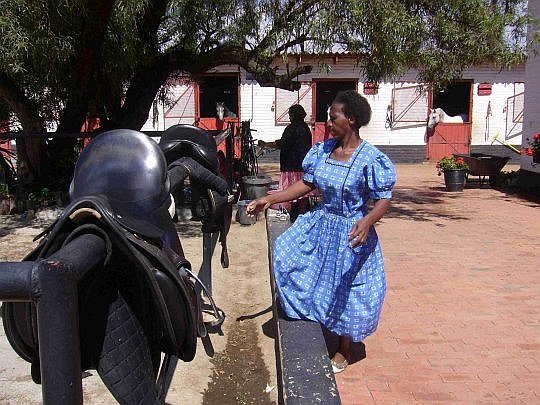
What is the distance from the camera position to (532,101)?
1277 centimetres

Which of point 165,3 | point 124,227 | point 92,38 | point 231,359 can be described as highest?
point 165,3

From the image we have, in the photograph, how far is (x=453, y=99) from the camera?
21.4 m

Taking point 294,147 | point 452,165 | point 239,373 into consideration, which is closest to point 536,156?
point 452,165

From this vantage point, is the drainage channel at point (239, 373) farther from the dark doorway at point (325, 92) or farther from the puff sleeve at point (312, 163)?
the dark doorway at point (325, 92)

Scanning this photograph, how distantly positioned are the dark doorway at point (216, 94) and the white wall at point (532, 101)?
9919 millimetres

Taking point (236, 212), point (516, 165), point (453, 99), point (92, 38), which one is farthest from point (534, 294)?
point (453, 99)

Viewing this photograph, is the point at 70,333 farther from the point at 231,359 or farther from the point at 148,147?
the point at 231,359

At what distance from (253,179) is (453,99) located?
46.8 feet

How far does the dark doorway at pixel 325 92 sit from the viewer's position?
64.4 feet

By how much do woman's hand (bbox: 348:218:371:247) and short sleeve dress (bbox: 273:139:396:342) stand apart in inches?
6.4

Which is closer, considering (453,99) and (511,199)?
(511,199)

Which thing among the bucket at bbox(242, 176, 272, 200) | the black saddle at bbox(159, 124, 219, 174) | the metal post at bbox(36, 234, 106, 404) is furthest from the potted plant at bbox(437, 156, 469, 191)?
the metal post at bbox(36, 234, 106, 404)

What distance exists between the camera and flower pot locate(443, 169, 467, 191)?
42.7 feet

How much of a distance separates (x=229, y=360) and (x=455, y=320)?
1.92m
